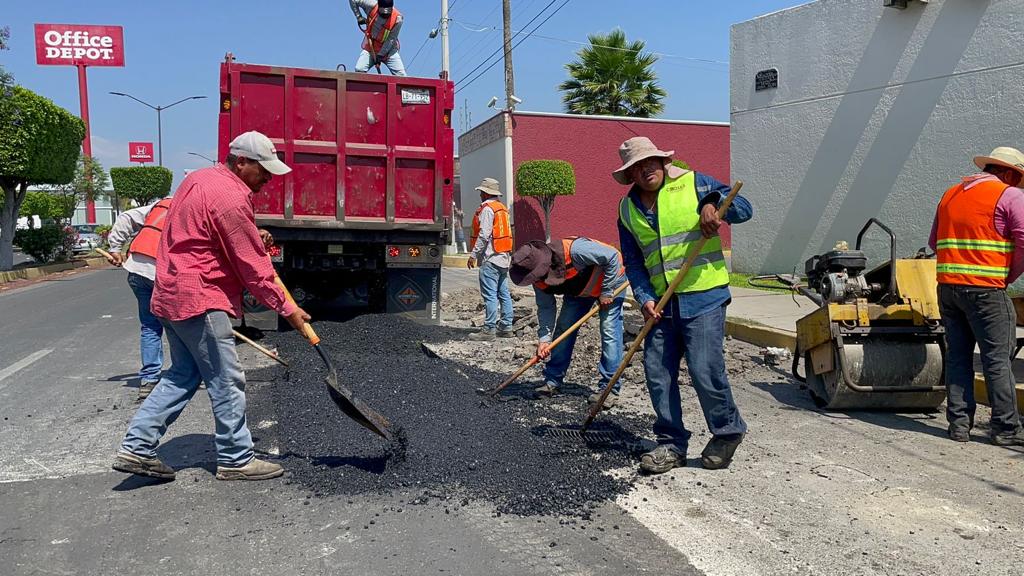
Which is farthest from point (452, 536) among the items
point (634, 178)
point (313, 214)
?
point (313, 214)

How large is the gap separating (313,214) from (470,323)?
2.92m

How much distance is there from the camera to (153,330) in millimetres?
6082

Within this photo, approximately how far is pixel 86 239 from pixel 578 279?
121 ft

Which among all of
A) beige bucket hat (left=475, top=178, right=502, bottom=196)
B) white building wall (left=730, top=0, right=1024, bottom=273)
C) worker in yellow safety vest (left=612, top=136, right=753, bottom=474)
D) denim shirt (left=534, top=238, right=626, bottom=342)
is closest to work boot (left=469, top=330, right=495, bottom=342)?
beige bucket hat (left=475, top=178, right=502, bottom=196)

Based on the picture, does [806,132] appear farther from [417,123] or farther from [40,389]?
[40,389]

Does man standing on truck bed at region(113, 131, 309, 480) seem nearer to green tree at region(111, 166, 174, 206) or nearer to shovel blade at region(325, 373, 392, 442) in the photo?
shovel blade at region(325, 373, 392, 442)

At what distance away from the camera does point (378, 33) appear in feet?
30.6

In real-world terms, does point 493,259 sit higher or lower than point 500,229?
lower

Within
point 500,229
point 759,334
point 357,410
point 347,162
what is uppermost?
point 347,162

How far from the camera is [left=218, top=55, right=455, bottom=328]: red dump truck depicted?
8328mm

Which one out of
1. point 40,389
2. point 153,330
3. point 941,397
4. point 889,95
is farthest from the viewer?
point 889,95

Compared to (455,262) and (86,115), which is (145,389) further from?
(86,115)

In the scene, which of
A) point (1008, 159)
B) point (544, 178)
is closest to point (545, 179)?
point (544, 178)

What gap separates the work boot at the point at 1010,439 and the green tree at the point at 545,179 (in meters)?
18.2
